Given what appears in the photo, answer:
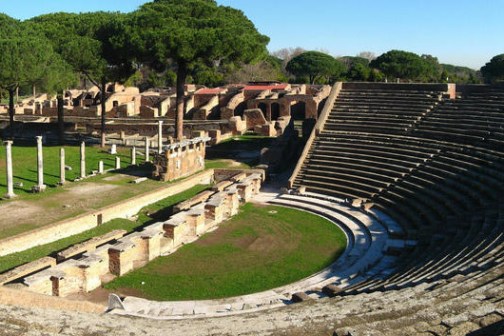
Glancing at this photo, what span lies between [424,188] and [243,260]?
8.02 meters

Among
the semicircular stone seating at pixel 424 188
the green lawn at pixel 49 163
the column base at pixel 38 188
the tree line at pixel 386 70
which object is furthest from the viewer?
the tree line at pixel 386 70

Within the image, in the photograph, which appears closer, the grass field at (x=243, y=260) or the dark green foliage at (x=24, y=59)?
the grass field at (x=243, y=260)

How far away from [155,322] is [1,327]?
248 cm

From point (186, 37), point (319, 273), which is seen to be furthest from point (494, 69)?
point (319, 273)

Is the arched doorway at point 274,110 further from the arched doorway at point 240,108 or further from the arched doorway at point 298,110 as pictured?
the arched doorway at point 240,108

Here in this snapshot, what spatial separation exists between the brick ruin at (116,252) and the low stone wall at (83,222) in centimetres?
155

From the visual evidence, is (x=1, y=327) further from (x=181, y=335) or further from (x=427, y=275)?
(x=427, y=275)

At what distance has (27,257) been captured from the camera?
15.8 meters

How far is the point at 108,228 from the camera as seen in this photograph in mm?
19031

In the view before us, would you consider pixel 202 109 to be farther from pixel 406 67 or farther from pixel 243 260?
pixel 243 260

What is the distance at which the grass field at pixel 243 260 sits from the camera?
1457cm

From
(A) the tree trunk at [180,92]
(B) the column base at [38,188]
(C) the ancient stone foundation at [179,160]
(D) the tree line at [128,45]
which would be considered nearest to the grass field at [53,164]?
(B) the column base at [38,188]

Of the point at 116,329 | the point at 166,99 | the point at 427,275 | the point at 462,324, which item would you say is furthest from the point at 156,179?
the point at 166,99

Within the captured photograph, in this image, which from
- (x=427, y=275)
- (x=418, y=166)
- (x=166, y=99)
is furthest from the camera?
(x=166, y=99)
